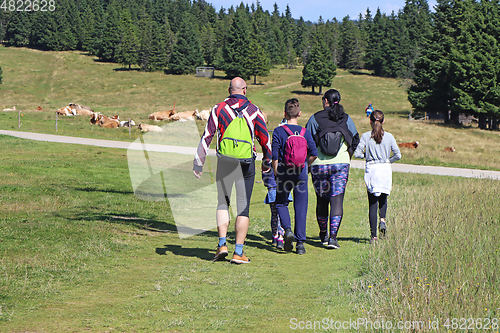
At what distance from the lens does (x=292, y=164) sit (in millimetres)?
6637

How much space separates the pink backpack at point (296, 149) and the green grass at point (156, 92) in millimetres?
31573

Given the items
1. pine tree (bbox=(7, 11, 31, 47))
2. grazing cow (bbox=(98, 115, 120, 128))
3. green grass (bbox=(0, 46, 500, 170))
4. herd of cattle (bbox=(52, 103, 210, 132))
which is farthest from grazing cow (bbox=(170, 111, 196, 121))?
pine tree (bbox=(7, 11, 31, 47))

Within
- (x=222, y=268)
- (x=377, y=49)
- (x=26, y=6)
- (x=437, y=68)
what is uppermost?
(x=26, y=6)

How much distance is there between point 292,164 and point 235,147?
1.13 metres

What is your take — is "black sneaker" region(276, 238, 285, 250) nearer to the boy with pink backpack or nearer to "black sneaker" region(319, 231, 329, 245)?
the boy with pink backpack

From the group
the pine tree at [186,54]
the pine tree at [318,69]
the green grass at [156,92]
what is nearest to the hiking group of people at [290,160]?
the green grass at [156,92]

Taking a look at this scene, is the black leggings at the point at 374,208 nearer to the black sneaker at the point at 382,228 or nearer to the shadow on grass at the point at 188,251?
the black sneaker at the point at 382,228

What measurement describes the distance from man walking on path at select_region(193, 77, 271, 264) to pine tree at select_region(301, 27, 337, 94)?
89458 millimetres

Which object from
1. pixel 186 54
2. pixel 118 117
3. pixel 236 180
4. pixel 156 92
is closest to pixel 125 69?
pixel 186 54

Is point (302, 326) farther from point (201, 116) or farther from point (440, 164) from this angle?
point (201, 116)

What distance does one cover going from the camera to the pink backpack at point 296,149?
6559mm

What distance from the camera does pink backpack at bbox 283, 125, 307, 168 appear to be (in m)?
6.56

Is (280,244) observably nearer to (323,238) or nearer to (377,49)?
(323,238)

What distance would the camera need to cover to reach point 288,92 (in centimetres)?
9356
